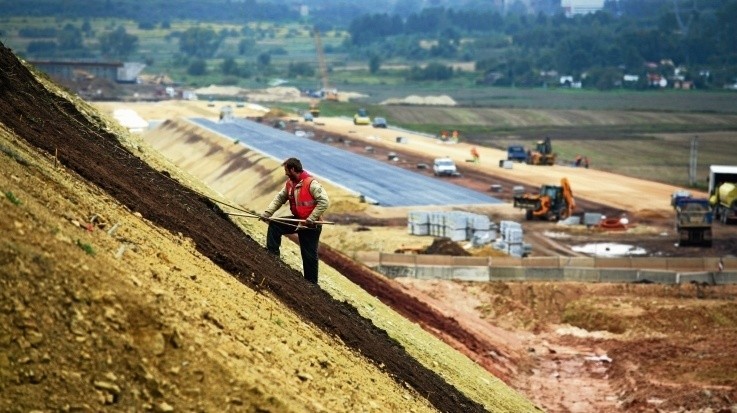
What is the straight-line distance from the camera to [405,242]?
51344mm

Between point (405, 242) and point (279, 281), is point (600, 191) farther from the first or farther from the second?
point (279, 281)

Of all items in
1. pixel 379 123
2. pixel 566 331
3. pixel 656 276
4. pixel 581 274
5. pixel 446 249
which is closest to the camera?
pixel 566 331

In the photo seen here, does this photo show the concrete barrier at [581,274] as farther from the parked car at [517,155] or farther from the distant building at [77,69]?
the distant building at [77,69]

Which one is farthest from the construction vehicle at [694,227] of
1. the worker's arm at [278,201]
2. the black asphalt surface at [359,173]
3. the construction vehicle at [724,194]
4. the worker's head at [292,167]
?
the worker's head at [292,167]

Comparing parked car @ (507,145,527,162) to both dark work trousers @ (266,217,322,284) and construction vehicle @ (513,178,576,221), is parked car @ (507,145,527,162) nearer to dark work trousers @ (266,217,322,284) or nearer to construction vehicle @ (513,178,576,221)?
construction vehicle @ (513,178,576,221)

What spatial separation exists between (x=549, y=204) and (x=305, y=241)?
136ft

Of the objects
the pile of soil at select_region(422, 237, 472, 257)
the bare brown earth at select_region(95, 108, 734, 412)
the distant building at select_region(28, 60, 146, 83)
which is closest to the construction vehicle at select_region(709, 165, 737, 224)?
the bare brown earth at select_region(95, 108, 734, 412)

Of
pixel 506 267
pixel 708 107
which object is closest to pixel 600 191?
pixel 506 267

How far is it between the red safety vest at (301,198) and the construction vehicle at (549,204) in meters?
41.2

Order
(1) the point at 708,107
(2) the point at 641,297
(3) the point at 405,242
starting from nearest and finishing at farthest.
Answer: (2) the point at 641,297 < (3) the point at 405,242 < (1) the point at 708,107

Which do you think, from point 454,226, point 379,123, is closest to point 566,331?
point 454,226

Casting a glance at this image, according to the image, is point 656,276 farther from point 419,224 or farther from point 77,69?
point 77,69

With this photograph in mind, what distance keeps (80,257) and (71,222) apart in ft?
6.13

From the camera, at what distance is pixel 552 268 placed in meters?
43.8
